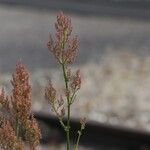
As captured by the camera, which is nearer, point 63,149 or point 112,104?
point 63,149

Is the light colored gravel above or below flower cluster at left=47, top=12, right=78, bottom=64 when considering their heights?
below

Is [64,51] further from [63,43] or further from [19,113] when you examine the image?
[19,113]

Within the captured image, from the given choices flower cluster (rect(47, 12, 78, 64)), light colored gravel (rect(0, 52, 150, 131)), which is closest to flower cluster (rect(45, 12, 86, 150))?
flower cluster (rect(47, 12, 78, 64))

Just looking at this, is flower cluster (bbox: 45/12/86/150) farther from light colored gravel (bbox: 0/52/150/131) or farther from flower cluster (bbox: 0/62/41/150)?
light colored gravel (bbox: 0/52/150/131)

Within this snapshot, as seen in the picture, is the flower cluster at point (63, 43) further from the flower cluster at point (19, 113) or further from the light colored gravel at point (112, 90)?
the light colored gravel at point (112, 90)

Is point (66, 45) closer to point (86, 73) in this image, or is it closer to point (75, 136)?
point (75, 136)

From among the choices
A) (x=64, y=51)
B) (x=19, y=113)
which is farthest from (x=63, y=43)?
(x=19, y=113)

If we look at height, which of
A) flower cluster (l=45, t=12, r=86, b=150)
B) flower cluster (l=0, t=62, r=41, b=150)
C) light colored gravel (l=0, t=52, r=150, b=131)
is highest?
flower cluster (l=45, t=12, r=86, b=150)

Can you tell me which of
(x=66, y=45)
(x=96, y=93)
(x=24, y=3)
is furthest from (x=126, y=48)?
(x=66, y=45)
